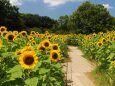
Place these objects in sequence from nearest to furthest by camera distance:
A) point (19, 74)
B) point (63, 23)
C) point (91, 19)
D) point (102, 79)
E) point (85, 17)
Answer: point (19, 74), point (102, 79), point (91, 19), point (85, 17), point (63, 23)

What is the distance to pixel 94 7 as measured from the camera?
2714 inches

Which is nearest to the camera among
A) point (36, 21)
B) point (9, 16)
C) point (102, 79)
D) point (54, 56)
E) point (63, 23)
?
point (54, 56)

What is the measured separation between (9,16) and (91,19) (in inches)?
605

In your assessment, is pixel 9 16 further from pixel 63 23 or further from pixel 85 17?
pixel 63 23

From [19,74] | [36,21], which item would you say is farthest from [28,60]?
[36,21]

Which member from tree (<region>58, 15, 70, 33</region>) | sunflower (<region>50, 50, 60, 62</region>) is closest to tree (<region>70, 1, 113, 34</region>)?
tree (<region>58, 15, 70, 33</region>)

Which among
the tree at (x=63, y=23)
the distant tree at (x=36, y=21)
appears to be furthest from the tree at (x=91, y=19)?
the distant tree at (x=36, y=21)

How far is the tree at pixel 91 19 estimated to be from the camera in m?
64.3

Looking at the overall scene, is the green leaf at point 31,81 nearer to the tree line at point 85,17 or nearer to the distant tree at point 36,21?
the tree line at point 85,17

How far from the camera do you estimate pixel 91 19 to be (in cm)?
6550

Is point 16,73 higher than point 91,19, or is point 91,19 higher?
point 91,19

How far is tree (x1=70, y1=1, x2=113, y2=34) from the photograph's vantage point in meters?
64.3

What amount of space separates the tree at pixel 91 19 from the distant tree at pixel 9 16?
1152cm

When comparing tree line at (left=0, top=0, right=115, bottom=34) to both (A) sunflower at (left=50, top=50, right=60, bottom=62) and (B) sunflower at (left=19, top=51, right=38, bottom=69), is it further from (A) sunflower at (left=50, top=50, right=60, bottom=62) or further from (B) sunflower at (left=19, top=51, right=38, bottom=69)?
(B) sunflower at (left=19, top=51, right=38, bottom=69)
